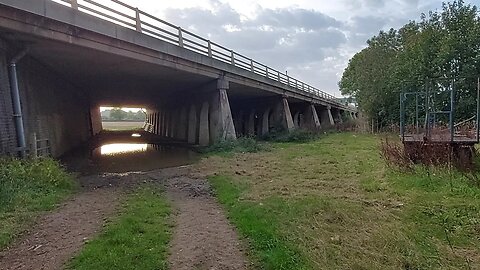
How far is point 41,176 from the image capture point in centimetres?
858

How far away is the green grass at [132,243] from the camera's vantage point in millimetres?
4355

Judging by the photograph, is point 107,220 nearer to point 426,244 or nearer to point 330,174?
point 426,244

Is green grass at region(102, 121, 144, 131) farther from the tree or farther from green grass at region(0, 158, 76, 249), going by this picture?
the tree

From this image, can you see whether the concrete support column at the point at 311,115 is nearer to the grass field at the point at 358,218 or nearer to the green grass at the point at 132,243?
the grass field at the point at 358,218

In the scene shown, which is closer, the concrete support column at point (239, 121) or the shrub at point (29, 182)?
the shrub at point (29, 182)

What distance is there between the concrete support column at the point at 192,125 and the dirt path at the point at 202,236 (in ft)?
53.4

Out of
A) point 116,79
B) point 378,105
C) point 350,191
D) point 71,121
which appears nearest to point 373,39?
point 378,105

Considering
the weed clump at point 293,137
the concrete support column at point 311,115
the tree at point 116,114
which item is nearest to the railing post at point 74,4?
the weed clump at point 293,137

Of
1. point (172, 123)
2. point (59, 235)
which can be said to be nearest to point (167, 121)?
point (172, 123)

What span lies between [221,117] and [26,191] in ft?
45.8

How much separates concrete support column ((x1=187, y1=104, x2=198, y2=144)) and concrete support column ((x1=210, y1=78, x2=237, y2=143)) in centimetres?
391

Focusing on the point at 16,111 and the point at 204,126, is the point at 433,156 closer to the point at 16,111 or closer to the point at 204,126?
the point at 16,111

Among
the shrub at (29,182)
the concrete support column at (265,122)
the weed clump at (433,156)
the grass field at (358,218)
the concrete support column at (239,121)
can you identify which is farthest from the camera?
the concrete support column at (239,121)

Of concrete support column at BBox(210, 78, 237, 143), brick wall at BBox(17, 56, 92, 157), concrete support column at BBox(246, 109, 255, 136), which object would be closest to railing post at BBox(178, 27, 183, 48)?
concrete support column at BBox(210, 78, 237, 143)
